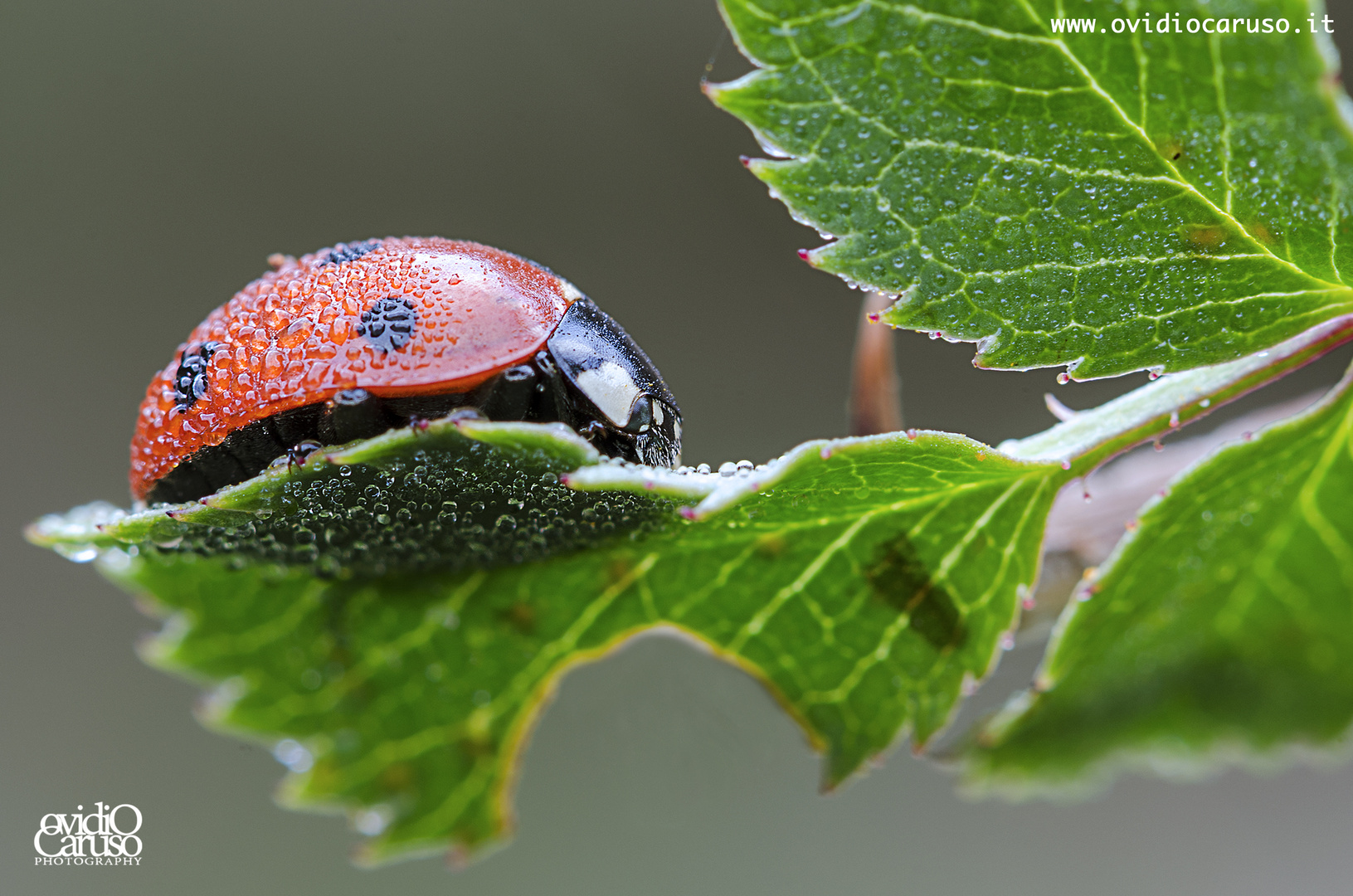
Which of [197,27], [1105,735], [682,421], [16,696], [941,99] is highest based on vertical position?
[197,27]

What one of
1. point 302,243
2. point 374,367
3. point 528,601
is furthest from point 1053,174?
point 302,243

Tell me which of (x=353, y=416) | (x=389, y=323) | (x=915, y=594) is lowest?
(x=915, y=594)

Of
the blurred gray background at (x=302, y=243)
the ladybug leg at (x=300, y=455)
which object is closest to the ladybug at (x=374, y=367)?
the ladybug leg at (x=300, y=455)

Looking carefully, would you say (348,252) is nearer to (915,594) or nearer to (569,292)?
(569,292)

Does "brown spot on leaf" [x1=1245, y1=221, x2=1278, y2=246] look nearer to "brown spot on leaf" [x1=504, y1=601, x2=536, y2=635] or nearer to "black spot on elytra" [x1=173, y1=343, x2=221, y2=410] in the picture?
"brown spot on leaf" [x1=504, y1=601, x2=536, y2=635]

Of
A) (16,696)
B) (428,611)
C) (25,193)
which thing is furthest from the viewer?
(25,193)

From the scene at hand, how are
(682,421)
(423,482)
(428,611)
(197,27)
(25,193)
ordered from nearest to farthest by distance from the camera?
(423,482)
(428,611)
(682,421)
(25,193)
(197,27)

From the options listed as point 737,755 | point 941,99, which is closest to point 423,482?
point 941,99

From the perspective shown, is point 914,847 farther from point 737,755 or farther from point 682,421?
point 682,421
